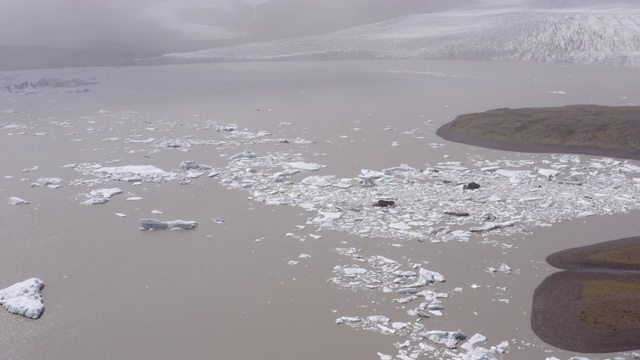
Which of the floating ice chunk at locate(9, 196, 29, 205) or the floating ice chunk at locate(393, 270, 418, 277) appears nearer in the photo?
the floating ice chunk at locate(393, 270, 418, 277)

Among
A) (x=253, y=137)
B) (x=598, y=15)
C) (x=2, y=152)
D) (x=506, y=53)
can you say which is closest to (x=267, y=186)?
(x=253, y=137)

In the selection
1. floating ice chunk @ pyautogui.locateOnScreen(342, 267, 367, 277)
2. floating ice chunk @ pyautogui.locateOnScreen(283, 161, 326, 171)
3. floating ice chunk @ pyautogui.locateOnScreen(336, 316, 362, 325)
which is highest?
floating ice chunk @ pyautogui.locateOnScreen(283, 161, 326, 171)

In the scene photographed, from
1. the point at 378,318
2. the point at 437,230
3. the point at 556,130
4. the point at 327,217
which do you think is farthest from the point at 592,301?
the point at 556,130

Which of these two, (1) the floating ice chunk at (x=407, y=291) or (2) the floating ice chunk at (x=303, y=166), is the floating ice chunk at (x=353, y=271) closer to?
(1) the floating ice chunk at (x=407, y=291)

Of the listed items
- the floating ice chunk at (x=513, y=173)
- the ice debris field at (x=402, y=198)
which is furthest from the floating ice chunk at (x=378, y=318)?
the floating ice chunk at (x=513, y=173)

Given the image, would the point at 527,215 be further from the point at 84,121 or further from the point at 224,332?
the point at 84,121

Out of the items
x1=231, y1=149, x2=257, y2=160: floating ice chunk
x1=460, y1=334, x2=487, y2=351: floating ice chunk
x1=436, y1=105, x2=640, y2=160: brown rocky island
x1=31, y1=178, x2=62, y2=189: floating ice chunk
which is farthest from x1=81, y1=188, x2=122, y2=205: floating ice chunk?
x1=436, y1=105, x2=640, y2=160: brown rocky island

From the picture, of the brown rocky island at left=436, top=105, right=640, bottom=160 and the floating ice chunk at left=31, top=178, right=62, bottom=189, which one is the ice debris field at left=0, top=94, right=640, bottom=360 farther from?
the brown rocky island at left=436, top=105, right=640, bottom=160
